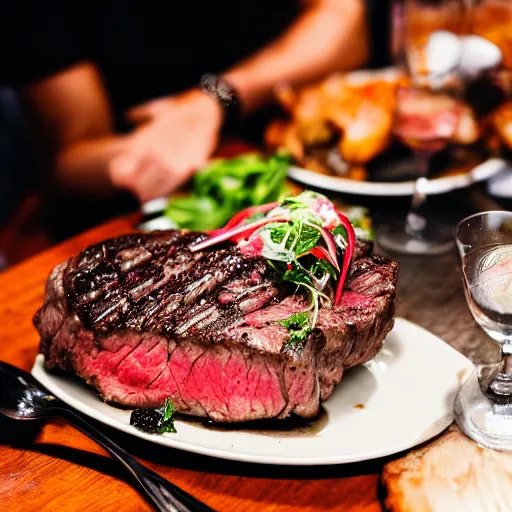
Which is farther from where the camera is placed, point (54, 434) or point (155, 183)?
point (155, 183)

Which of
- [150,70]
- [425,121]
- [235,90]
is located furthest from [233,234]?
[150,70]

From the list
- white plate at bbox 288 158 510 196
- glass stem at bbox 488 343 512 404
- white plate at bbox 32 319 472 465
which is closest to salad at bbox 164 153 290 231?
white plate at bbox 288 158 510 196

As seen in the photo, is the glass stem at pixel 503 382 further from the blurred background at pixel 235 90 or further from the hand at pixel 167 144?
the hand at pixel 167 144

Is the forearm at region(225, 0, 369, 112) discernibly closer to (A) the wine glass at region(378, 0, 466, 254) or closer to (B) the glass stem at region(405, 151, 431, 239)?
(A) the wine glass at region(378, 0, 466, 254)

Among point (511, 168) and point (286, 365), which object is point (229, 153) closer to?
point (511, 168)

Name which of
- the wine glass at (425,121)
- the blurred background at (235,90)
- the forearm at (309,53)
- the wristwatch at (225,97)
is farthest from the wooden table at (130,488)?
the forearm at (309,53)

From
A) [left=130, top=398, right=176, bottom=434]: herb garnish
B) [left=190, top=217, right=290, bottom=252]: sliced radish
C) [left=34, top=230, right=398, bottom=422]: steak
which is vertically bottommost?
[left=130, top=398, right=176, bottom=434]: herb garnish

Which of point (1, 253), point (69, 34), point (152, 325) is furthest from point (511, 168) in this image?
point (1, 253)

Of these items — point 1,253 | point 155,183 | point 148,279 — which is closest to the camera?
point 148,279
